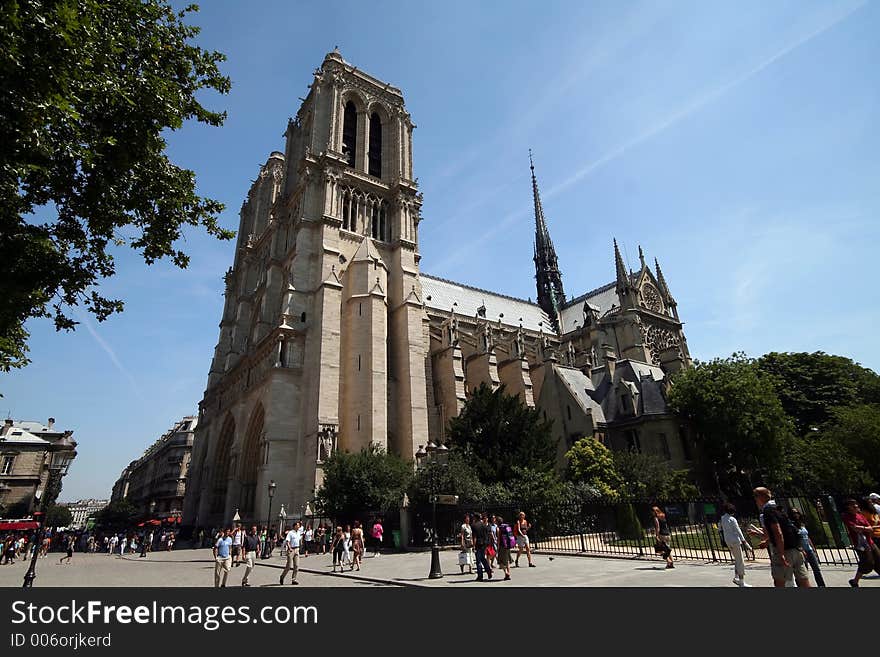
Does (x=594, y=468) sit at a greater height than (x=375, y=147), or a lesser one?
lesser

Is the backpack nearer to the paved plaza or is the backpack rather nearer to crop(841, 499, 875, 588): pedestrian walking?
the paved plaza

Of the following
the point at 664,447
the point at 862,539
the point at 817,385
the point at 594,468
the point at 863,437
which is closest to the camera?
the point at 862,539

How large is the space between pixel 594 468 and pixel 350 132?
3686cm

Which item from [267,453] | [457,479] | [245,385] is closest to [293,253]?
[245,385]

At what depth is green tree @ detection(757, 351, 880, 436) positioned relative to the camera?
4244 cm

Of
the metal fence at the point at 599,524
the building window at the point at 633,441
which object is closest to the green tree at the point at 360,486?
the metal fence at the point at 599,524

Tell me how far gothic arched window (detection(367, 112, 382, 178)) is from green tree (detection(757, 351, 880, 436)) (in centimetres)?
4087

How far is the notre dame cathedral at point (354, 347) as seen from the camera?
1255 inches

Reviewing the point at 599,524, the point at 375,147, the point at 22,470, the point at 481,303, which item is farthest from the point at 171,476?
the point at 599,524

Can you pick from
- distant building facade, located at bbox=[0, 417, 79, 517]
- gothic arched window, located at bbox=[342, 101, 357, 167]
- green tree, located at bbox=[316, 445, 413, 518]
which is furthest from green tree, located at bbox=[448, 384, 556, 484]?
distant building facade, located at bbox=[0, 417, 79, 517]

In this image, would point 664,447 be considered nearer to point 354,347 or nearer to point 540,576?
point 354,347

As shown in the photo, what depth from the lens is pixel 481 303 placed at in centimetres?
5772
